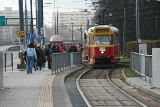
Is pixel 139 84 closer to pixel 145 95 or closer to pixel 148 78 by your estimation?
pixel 148 78

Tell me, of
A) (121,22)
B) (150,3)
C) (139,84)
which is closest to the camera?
(139,84)

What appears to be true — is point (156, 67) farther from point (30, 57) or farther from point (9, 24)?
point (9, 24)

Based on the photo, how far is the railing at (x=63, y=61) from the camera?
91.9 ft

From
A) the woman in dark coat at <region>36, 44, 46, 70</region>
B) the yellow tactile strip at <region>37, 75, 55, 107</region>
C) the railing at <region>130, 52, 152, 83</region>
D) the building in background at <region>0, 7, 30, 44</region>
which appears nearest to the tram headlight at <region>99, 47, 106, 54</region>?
the woman in dark coat at <region>36, 44, 46, 70</region>

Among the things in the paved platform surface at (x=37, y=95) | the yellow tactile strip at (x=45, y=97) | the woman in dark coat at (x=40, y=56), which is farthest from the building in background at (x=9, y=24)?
the yellow tactile strip at (x=45, y=97)

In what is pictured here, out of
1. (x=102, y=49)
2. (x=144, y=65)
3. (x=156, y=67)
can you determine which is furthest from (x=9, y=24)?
(x=156, y=67)

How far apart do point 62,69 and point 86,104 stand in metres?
17.0

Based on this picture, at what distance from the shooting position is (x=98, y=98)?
55.7ft

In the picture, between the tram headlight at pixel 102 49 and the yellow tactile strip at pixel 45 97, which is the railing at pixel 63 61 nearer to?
the tram headlight at pixel 102 49

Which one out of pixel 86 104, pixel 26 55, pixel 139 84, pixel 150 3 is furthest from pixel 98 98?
pixel 150 3

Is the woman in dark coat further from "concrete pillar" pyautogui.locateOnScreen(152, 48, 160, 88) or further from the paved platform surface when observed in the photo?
"concrete pillar" pyautogui.locateOnScreen(152, 48, 160, 88)

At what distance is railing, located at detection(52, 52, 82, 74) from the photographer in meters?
28.0

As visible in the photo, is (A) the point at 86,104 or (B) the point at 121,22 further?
(B) the point at 121,22

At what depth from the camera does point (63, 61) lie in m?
31.4
